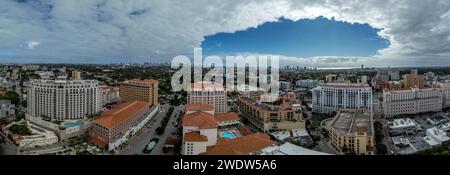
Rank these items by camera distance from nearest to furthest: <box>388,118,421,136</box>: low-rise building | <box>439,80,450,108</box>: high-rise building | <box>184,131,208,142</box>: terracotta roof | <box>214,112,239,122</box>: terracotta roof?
1. <box>184,131,208,142</box>: terracotta roof
2. <box>388,118,421,136</box>: low-rise building
3. <box>214,112,239,122</box>: terracotta roof
4. <box>439,80,450,108</box>: high-rise building

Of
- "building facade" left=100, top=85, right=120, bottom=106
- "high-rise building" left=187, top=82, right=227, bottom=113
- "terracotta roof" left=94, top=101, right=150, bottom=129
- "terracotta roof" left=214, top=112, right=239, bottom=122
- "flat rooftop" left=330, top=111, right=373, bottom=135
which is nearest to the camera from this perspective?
"terracotta roof" left=94, top=101, right=150, bottom=129

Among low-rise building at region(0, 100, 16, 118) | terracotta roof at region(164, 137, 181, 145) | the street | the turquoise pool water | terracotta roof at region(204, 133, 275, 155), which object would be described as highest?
low-rise building at region(0, 100, 16, 118)

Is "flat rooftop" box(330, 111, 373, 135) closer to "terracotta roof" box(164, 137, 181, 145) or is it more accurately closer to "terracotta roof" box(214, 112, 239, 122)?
"terracotta roof" box(214, 112, 239, 122)

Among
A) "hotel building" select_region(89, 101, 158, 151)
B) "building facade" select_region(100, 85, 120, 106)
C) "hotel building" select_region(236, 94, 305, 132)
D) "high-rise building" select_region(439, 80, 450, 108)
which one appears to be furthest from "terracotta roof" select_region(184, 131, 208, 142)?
"high-rise building" select_region(439, 80, 450, 108)

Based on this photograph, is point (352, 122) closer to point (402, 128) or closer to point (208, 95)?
point (402, 128)

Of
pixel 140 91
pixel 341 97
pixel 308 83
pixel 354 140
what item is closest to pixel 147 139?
pixel 140 91

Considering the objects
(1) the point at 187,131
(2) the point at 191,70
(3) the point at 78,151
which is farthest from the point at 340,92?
(2) the point at 191,70
